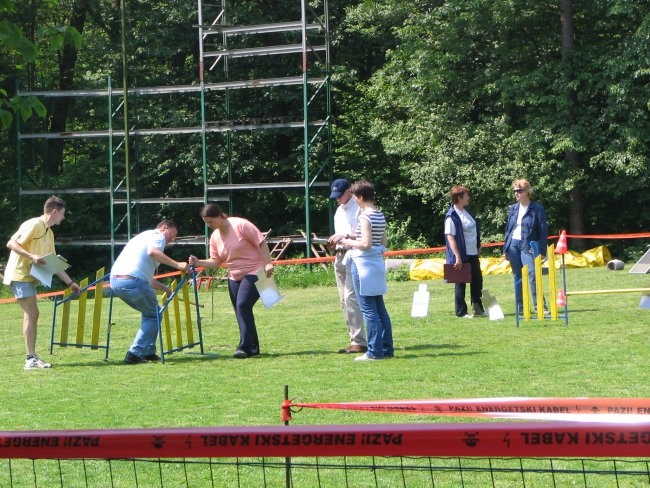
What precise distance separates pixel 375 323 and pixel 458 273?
11.5 ft

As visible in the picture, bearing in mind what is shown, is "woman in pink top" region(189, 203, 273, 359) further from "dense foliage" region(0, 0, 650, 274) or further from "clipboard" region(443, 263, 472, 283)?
"dense foliage" region(0, 0, 650, 274)

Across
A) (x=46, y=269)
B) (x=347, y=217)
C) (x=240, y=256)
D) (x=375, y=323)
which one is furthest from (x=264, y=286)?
(x=46, y=269)

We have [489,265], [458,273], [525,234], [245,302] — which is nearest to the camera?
[245,302]

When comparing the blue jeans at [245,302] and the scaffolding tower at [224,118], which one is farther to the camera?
the scaffolding tower at [224,118]

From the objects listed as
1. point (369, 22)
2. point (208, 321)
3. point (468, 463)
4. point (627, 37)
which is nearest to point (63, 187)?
point (369, 22)

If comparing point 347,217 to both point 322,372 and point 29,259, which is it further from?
point 29,259

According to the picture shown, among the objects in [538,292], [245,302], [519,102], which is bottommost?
[538,292]

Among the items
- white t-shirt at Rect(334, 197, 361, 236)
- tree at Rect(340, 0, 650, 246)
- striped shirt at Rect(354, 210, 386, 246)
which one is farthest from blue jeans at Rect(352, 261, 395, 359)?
tree at Rect(340, 0, 650, 246)

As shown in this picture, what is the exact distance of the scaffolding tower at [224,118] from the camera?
A: 31328mm

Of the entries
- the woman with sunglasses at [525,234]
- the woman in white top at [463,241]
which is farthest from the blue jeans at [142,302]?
the woman with sunglasses at [525,234]

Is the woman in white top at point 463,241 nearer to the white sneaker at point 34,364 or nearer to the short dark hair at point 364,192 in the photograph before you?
the short dark hair at point 364,192

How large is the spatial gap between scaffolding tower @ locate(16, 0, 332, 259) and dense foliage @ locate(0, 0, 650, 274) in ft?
0.60

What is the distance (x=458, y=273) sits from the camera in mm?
13453

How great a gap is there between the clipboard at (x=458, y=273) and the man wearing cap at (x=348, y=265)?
2.50m
